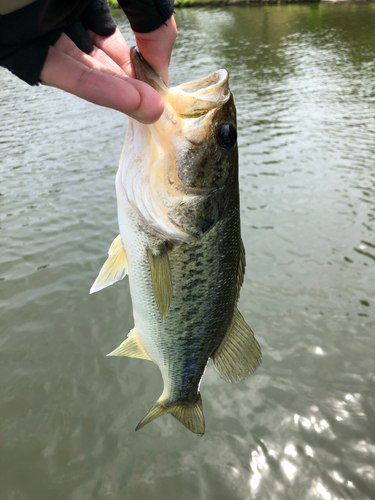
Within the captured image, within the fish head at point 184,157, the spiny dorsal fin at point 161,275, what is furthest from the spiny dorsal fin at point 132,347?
the fish head at point 184,157

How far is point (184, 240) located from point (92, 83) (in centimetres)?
103

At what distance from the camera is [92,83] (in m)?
1.18

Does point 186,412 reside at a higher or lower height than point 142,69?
lower

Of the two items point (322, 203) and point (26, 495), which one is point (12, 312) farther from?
point (322, 203)

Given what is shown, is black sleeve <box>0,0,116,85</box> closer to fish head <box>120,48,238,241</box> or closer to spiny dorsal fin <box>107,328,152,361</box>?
fish head <box>120,48,238,241</box>

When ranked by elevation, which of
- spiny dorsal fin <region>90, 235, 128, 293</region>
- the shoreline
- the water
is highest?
spiny dorsal fin <region>90, 235, 128, 293</region>

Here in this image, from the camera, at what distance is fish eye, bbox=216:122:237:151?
6.08 feet

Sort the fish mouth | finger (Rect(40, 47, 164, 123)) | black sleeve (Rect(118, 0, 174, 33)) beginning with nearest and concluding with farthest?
finger (Rect(40, 47, 164, 123)) < black sleeve (Rect(118, 0, 174, 33)) < the fish mouth

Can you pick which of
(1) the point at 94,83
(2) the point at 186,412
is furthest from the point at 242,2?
(1) the point at 94,83

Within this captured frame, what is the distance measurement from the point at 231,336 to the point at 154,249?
2.67 ft

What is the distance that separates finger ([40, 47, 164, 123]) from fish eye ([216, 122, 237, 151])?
0.66m

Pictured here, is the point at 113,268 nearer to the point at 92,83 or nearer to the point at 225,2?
the point at 92,83

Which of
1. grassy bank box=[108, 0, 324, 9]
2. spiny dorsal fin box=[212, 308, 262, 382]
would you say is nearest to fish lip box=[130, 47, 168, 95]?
spiny dorsal fin box=[212, 308, 262, 382]

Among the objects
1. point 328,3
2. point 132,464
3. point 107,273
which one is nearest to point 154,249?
point 107,273
